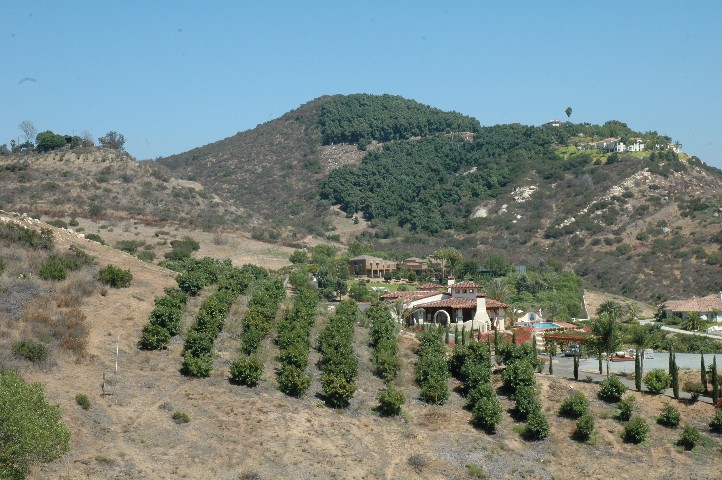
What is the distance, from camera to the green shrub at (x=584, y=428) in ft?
143

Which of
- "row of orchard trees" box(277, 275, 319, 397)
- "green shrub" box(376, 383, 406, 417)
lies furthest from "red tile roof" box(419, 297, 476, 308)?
"green shrub" box(376, 383, 406, 417)

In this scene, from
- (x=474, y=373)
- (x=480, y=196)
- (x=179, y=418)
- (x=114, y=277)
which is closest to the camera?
(x=179, y=418)

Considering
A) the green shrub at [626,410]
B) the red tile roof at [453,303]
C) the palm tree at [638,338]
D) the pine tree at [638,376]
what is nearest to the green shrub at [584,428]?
the green shrub at [626,410]

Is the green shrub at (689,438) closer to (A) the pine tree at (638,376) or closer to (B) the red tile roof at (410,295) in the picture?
(A) the pine tree at (638,376)

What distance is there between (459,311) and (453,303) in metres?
0.83

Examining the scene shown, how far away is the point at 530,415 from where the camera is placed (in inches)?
1742

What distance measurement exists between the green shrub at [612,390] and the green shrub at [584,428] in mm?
3803

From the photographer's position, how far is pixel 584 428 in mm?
43594

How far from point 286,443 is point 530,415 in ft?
40.5

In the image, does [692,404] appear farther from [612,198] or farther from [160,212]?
[612,198]

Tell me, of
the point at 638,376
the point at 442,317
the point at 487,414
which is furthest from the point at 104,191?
the point at 638,376

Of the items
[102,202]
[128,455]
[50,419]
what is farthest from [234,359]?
[102,202]

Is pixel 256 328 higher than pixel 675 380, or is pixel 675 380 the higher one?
pixel 256 328

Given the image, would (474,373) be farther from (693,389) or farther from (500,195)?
(500,195)
